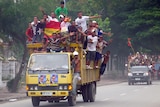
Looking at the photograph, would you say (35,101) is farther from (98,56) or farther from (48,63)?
(98,56)

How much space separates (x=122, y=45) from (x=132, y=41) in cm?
283

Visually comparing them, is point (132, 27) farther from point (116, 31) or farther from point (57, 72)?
point (57, 72)

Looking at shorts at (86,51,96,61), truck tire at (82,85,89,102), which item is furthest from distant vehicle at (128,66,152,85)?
shorts at (86,51,96,61)

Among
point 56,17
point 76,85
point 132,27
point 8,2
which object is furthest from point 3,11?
point 132,27

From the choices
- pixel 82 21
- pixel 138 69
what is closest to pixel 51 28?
pixel 82 21

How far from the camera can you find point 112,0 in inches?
2442

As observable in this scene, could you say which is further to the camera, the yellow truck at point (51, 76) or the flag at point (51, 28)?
the flag at point (51, 28)

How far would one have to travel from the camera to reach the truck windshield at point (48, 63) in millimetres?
22797

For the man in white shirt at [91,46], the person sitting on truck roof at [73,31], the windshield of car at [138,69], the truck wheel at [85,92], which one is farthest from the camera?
the windshield of car at [138,69]

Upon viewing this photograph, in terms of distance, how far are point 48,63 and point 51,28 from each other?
1.94 meters

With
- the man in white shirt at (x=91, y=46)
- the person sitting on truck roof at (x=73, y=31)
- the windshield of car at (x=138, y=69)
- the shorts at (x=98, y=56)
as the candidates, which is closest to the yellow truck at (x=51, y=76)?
the person sitting on truck roof at (x=73, y=31)

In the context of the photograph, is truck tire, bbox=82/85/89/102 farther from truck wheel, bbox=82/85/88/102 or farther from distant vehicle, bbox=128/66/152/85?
distant vehicle, bbox=128/66/152/85

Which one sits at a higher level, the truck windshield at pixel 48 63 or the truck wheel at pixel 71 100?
the truck windshield at pixel 48 63

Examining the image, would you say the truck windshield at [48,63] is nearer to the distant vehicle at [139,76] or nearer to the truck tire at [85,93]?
Result: the truck tire at [85,93]
